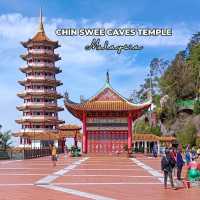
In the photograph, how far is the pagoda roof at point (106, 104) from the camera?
48987 mm

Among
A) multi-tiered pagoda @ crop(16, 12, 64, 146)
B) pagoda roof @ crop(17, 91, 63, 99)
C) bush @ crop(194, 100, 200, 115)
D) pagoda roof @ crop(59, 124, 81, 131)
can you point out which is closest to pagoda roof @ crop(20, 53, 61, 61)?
multi-tiered pagoda @ crop(16, 12, 64, 146)

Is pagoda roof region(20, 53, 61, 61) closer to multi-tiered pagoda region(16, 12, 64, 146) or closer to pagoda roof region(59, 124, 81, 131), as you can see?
multi-tiered pagoda region(16, 12, 64, 146)

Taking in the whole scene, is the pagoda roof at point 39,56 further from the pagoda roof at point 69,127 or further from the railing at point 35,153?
the railing at point 35,153

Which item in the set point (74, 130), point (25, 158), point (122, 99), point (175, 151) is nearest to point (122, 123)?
point (122, 99)

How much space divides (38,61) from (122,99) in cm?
2495

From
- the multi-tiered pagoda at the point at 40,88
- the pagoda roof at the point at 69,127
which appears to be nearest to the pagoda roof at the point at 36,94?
the multi-tiered pagoda at the point at 40,88

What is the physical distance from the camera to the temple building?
162 ft

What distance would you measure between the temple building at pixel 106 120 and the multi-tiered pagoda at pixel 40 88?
63.7 ft

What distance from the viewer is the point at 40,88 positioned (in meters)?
71.3

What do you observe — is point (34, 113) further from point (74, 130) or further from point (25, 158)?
point (25, 158)

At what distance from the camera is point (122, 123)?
5009cm

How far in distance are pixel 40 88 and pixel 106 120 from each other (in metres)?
23.4

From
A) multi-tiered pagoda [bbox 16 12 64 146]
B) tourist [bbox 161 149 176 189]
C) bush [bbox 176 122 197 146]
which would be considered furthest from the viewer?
multi-tiered pagoda [bbox 16 12 64 146]

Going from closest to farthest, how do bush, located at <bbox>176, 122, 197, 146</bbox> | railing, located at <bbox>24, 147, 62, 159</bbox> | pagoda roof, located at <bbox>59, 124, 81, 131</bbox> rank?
railing, located at <bbox>24, 147, 62, 159</bbox> < bush, located at <bbox>176, 122, 197, 146</bbox> < pagoda roof, located at <bbox>59, 124, 81, 131</bbox>
